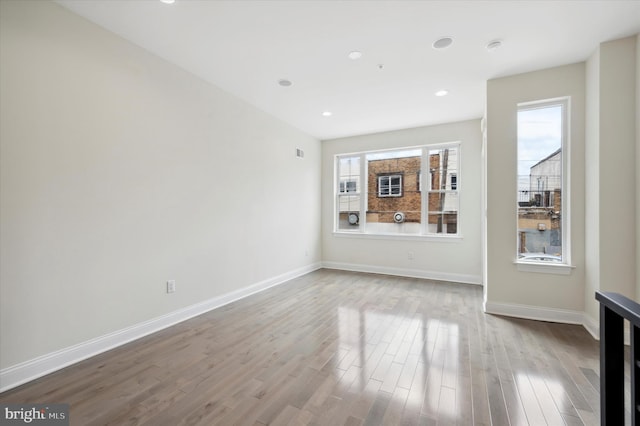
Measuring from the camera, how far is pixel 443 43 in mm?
2713

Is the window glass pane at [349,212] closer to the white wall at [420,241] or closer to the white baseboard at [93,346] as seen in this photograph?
the white wall at [420,241]

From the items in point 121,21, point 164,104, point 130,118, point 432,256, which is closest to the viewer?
point 121,21

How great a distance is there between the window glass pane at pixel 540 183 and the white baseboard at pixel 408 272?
163 cm

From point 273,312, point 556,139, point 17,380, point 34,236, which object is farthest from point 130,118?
point 556,139

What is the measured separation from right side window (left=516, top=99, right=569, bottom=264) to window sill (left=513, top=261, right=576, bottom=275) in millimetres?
57

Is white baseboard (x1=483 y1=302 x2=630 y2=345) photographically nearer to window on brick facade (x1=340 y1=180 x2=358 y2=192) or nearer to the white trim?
the white trim

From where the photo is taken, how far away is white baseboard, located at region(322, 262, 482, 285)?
16.0 ft

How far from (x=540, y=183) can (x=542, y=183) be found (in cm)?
2

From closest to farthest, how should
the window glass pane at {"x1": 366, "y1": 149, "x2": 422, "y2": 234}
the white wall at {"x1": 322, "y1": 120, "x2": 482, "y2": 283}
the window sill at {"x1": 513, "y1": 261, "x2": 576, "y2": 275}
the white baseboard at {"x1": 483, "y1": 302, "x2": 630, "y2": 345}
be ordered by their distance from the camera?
the white baseboard at {"x1": 483, "y1": 302, "x2": 630, "y2": 345}, the window sill at {"x1": 513, "y1": 261, "x2": 576, "y2": 275}, the white wall at {"x1": 322, "y1": 120, "x2": 482, "y2": 283}, the window glass pane at {"x1": 366, "y1": 149, "x2": 422, "y2": 234}

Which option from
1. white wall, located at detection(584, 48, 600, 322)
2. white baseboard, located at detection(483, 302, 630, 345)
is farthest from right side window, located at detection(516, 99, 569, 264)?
white baseboard, located at detection(483, 302, 630, 345)

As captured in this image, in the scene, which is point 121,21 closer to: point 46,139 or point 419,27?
point 46,139

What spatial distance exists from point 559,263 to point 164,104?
4.69 metres

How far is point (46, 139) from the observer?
2184 millimetres

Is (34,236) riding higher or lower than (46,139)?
lower
